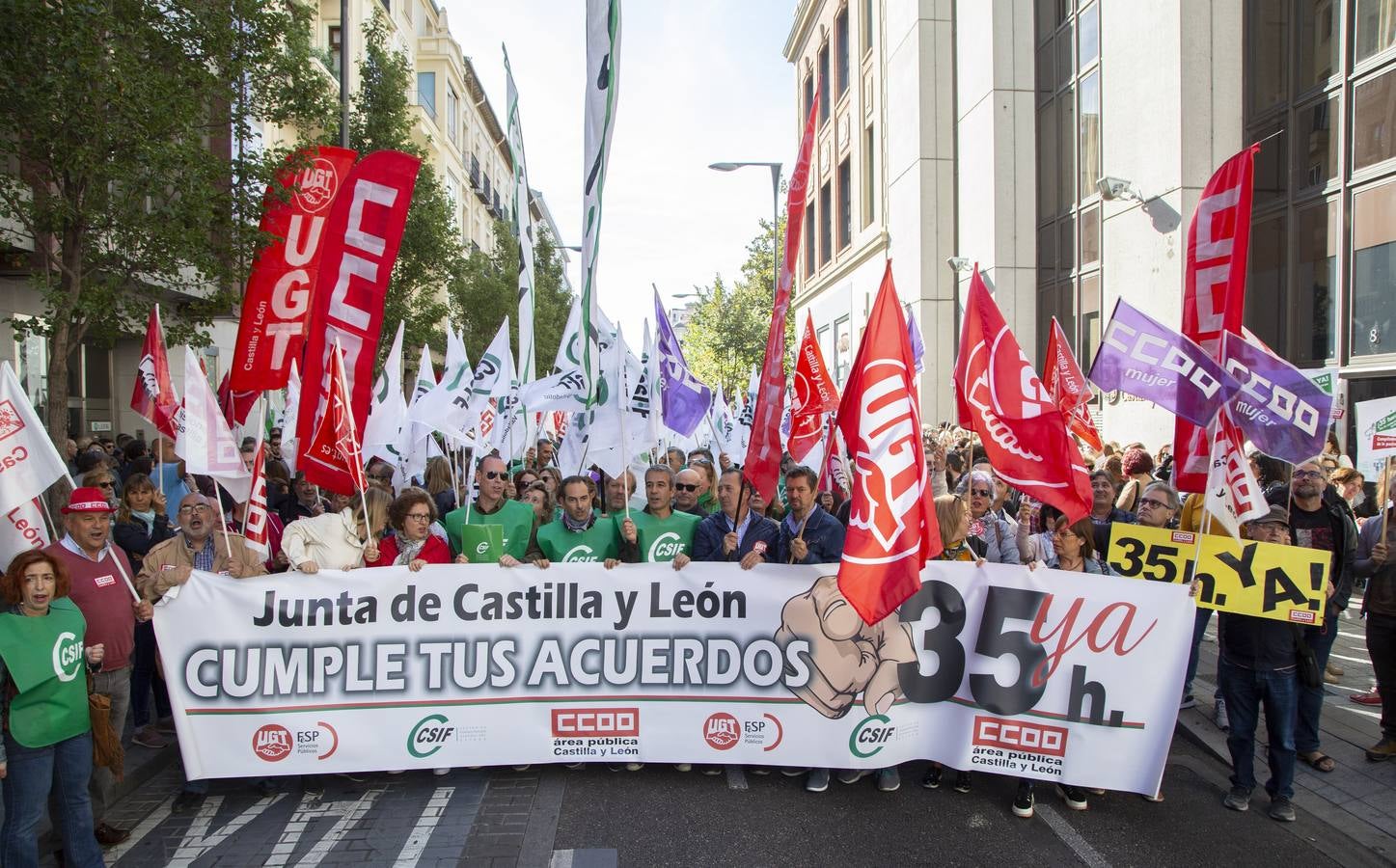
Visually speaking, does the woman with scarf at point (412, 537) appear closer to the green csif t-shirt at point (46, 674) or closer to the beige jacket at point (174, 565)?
the beige jacket at point (174, 565)

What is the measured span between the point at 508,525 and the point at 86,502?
2.73 m

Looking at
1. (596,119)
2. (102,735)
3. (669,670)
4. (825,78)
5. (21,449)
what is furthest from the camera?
(825,78)

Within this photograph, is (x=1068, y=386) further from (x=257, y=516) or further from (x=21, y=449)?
(x=21, y=449)

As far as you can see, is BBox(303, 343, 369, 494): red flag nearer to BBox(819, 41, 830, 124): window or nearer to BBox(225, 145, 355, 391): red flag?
BBox(225, 145, 355, 391): red flag

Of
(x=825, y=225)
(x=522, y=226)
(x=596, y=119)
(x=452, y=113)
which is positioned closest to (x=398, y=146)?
(x=522, y=226)

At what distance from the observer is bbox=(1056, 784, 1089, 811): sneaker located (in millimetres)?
5051

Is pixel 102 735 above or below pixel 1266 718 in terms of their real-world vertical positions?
above

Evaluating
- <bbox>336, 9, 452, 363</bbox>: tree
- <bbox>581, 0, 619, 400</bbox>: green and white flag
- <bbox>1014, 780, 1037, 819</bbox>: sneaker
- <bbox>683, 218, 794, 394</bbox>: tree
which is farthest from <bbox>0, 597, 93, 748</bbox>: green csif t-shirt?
<bbox>683, 218, 794, 394</bbox>: tree

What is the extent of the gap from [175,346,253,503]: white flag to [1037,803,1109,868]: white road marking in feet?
16.0

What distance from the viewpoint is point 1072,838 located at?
4.71 meters

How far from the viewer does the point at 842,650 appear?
526 cm

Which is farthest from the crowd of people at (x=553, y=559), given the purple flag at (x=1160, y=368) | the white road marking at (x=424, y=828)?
the white road marking at (x=424, y=828)

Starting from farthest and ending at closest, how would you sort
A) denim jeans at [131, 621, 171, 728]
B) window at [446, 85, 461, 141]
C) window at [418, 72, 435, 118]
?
window at [446, 85, 461, 141], window at [418, 72, 435, 118], denim jeans at [131, 621, 171, 728]

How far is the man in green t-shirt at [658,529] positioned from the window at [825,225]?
30.0m
